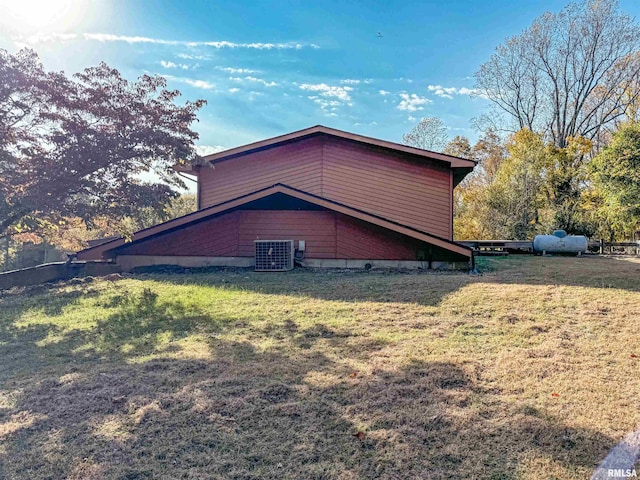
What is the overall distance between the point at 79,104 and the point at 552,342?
32.6 ft

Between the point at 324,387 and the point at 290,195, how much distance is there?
729 centimetres

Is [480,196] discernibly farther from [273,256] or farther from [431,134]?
[273,256]

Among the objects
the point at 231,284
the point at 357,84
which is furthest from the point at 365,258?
the point at 357,84

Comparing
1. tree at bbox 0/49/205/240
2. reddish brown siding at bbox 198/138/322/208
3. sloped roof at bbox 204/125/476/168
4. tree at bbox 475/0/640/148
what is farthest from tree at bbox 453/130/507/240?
tree at bbox 0/49/205/240

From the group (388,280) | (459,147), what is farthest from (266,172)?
(459,147)

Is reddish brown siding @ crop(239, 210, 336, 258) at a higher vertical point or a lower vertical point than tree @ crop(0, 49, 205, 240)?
lower

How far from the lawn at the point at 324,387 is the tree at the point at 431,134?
21.5 metres

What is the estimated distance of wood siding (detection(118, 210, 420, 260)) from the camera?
10.3 metres

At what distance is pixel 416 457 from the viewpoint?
2232mm

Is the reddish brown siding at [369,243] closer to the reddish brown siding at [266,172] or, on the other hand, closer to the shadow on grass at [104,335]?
the reddish brown siding at [266,172]

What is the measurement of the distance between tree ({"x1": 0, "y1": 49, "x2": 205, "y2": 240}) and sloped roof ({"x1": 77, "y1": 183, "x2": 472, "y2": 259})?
2.78 feet

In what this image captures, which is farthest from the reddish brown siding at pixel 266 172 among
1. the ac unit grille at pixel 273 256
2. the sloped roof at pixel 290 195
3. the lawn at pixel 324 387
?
the lawn at pixel 324 387

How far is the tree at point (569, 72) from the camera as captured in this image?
20750 mm

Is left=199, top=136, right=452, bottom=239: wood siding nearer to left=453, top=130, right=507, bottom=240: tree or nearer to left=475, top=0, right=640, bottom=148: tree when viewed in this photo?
left=453, top=130, right=507, bottom=240: tree
